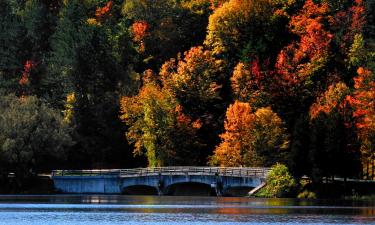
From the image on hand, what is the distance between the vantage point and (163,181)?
140m

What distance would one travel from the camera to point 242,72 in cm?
16112

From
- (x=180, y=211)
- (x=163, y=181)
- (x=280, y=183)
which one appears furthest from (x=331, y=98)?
(x=180, y=211)

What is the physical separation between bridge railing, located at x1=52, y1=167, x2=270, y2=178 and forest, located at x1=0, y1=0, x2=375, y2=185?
3124mm

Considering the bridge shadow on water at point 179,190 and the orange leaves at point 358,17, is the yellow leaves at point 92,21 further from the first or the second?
the orange leaves at point 358,17

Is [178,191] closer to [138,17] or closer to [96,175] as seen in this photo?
[96,175]

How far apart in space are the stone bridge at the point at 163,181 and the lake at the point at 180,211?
426cm

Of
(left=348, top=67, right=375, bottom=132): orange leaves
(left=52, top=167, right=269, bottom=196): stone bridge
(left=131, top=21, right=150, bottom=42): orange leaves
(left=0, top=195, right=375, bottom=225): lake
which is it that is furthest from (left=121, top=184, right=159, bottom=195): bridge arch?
(left=131, top=21, right=150, bottom=42): orange leaves

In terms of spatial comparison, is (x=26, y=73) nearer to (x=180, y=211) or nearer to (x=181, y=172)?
(x=181, y=172)

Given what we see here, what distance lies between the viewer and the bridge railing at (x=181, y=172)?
130 m

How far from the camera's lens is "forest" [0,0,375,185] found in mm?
140625

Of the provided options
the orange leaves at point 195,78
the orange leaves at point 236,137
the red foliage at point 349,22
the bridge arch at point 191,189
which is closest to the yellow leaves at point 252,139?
the orange leaves at point 236,137

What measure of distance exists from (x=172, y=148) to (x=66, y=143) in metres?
13.5

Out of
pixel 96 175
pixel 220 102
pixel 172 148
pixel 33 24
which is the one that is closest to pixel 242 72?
pixel 220 102

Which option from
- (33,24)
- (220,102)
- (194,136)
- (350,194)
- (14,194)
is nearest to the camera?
(350,194)
